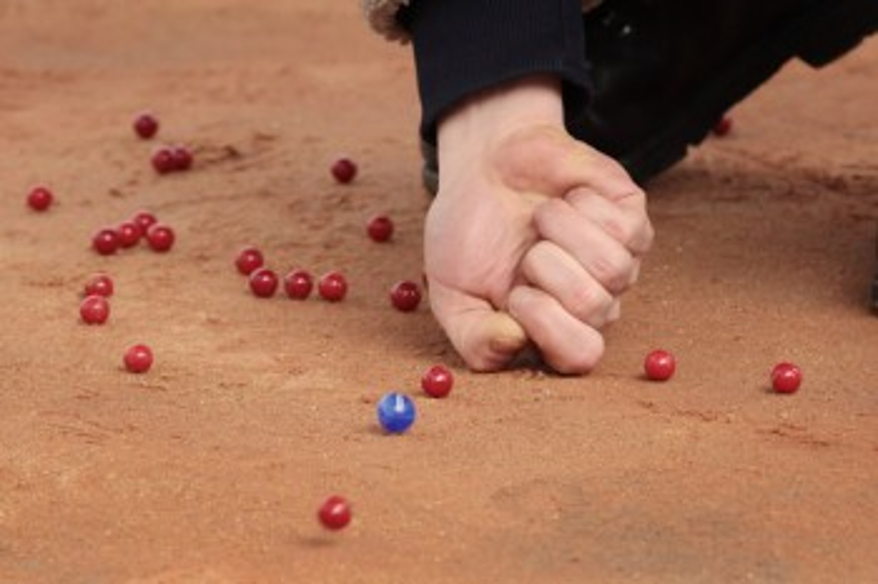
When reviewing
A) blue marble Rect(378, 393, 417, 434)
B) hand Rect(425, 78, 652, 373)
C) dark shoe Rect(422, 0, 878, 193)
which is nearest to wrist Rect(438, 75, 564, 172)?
hand Rect(425, 78, 652, 373)

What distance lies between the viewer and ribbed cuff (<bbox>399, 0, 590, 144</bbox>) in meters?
2.51

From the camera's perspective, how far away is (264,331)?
8.74ft

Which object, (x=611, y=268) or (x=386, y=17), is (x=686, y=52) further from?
(x=611, y=268)

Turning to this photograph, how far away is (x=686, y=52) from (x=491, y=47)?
792 mm

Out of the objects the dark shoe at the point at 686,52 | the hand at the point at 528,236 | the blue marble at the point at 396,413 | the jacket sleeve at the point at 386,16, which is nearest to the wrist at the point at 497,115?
the hand at the point at 528,236

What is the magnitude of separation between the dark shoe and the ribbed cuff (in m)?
0.59

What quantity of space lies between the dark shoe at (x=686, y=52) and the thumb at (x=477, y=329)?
0.74 m

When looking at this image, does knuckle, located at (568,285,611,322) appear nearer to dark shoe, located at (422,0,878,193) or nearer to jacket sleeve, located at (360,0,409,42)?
jacket sleeve, located at (360,0,409,42)

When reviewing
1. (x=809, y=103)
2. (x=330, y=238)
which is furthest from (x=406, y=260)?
(x=809, y=103)

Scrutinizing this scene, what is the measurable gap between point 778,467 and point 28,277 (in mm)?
1309

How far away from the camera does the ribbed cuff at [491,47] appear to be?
8.23 feet

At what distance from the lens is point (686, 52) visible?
3232mm

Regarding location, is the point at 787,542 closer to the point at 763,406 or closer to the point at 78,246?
the point at 763,406

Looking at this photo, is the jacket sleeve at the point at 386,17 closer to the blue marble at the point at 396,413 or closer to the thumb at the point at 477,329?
the thumb at the point at 477,329
